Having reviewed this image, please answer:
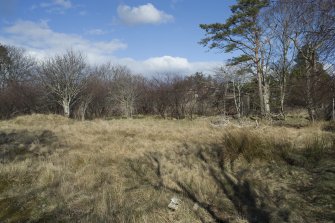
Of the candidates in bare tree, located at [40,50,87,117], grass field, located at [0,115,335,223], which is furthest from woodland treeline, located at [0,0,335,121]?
grass field, located at [0,115,335,223]

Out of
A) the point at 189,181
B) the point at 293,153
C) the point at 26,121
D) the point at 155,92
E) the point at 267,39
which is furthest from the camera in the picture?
the point at 155,92

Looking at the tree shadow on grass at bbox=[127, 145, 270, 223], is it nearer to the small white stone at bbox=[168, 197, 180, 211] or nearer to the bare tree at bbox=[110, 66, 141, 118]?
the small white stone at bbox=[168, 197, 180, 211]

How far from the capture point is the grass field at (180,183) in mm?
3764

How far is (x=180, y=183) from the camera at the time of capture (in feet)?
17.3

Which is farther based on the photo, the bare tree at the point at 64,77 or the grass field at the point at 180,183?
the bare tree at the point at 64,77

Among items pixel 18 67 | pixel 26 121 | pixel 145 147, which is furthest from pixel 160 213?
pixel 18 67

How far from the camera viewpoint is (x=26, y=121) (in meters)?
19.7

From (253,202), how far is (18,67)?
1814 inches

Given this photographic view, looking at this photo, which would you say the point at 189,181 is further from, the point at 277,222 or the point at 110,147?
the point at 110,147

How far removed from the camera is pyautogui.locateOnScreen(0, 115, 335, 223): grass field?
376 cm

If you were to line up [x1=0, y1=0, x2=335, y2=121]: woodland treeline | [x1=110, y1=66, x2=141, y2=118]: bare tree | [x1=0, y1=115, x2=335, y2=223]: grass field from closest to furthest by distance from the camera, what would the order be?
[x1=0, y1=115, x2=335, y2=223]: grass field
[x1=0, y1=0, x2=335, y2=121]: woodland treeline
[x1=110, y1=66, x2=141, y2=118]: bare tree

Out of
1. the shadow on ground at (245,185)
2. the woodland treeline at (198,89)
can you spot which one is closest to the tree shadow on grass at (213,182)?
the shadow on ground at (245,185)

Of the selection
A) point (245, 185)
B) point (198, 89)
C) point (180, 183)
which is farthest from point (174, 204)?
point (198, 89)

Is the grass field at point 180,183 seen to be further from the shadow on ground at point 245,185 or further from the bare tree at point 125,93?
the bare tree at point 125,93
